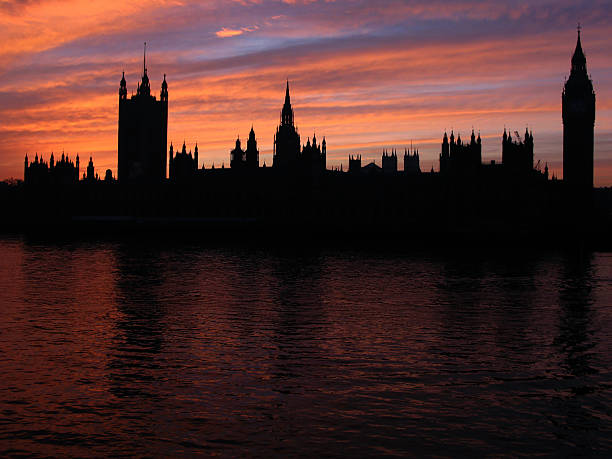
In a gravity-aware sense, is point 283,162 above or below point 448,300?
above

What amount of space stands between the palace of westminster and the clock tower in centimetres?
19

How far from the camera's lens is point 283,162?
530 ft

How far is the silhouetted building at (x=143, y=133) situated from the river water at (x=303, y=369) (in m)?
145

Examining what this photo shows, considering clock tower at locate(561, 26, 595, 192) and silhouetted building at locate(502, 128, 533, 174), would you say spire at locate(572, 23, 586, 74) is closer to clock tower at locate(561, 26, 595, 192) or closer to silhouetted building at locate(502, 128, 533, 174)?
clock tower at locate(561, 26, 595, 192)

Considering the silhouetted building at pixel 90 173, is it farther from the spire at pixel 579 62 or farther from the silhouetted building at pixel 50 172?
the spire at pixel 579 62

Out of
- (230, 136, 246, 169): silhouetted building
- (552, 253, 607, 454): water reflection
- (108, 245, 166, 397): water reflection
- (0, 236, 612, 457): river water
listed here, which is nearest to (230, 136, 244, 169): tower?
(230, 136, 246, 169): silhouetted building

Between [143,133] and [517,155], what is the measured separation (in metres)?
106

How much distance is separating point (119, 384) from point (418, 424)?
29.9 ft

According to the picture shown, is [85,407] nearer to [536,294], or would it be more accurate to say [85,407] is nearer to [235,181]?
[536,294]

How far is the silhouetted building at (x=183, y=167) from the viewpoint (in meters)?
166

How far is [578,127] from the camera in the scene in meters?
142

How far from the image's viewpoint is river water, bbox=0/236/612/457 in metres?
17.7

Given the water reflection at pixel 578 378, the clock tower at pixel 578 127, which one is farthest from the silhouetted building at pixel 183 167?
the water reflection at pixel 578 378

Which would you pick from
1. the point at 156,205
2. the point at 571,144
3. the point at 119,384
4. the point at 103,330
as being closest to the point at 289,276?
the point at 103,330
